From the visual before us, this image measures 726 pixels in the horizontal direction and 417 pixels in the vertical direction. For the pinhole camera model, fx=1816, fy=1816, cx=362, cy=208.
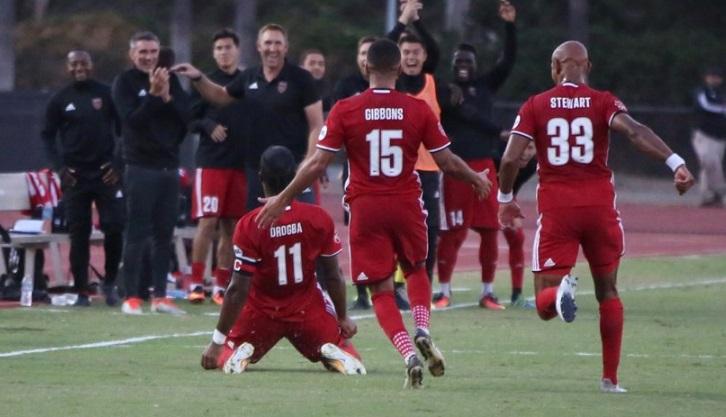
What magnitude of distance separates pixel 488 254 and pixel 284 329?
16.7 feet

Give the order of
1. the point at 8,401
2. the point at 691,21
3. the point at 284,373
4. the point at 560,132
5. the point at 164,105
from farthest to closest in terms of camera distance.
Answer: the point at 691,21 → the point at 164,105 → the point at 284,373 → the point at 560,132 → the point at 8,401

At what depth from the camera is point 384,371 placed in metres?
11.1

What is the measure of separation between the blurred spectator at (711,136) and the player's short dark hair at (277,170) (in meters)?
21.6

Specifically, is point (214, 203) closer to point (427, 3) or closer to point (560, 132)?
point (560, 132)

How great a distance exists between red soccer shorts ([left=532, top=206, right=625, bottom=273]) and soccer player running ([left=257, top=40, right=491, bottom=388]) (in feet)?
1.66

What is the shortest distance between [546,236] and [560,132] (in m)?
0.60

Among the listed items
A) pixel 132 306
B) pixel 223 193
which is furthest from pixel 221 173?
pixel 132 306

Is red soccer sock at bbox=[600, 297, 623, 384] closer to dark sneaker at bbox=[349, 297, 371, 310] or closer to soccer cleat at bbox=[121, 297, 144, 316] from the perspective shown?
dark sneaker at bbox=[349, 297, 371, 310]

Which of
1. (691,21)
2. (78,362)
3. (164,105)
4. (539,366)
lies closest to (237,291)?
(78,362)

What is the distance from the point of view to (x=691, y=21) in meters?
45.2

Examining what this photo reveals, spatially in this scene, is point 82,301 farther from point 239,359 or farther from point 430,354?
point 430,354

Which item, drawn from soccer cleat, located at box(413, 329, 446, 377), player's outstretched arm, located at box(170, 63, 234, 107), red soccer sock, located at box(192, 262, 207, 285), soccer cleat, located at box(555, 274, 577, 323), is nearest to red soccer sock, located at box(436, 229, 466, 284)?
red soccer sock, located at box(192, 262, 207, 285)

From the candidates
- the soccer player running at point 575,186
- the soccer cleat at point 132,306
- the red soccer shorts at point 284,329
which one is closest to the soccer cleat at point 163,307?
the soccer cleat at point 132,306

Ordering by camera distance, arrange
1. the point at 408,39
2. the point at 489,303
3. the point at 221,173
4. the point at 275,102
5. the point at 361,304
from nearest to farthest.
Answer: the point at 275,102 < the point at 408,39 < the point at 361,304 < the point at 221,173 < the point at 489,303
